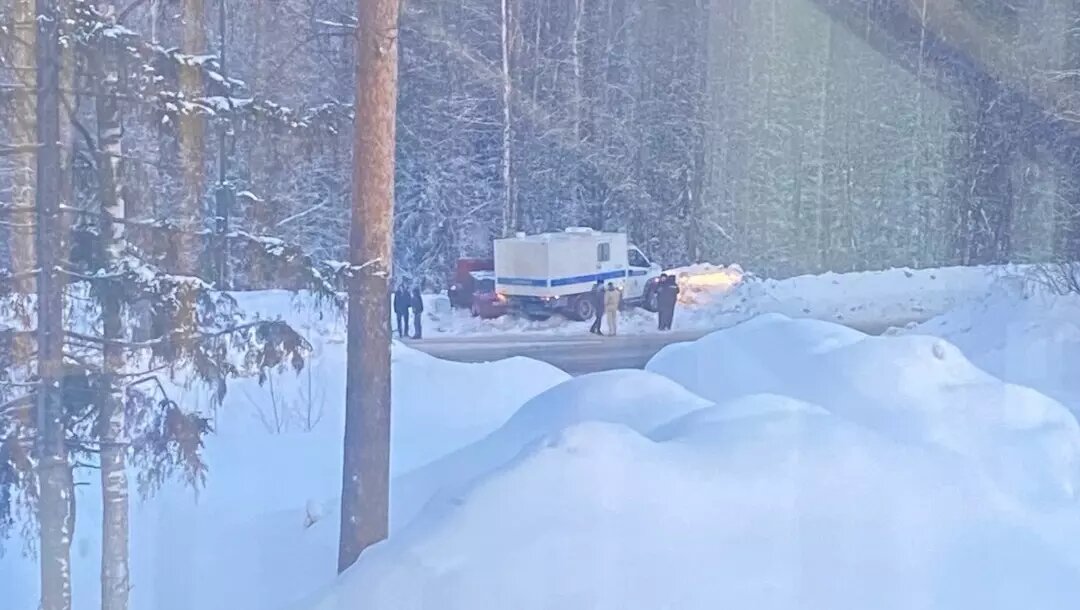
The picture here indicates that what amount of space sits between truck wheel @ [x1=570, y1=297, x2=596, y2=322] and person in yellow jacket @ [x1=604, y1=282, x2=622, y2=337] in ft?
0.26

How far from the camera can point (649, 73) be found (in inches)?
217

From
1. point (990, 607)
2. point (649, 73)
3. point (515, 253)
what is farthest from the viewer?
point (649, 73)

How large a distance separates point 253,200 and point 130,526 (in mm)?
1400

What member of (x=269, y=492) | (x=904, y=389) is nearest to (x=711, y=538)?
(x=904, y=389)

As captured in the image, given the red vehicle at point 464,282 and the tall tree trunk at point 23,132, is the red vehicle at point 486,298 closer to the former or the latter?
the red vehicle at point 464,282

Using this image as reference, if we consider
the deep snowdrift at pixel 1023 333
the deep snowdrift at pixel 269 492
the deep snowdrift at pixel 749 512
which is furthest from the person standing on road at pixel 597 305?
the deep snowdrift at pixel 1023 333

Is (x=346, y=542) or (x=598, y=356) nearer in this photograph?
(x=346, y=542)

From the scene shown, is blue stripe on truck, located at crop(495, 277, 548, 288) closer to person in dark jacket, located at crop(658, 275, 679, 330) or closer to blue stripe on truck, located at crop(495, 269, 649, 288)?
blue stripe on truck, located at crop(495, 269, 649, 288)

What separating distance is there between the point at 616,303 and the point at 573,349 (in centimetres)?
41

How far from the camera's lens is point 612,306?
5523mm

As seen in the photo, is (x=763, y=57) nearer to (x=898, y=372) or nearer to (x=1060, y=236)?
A: (x=1060, y=236)

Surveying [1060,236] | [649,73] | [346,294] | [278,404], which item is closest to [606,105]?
[649,73]

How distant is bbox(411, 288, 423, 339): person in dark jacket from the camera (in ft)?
15.3

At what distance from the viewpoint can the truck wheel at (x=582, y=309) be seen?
559 cm
